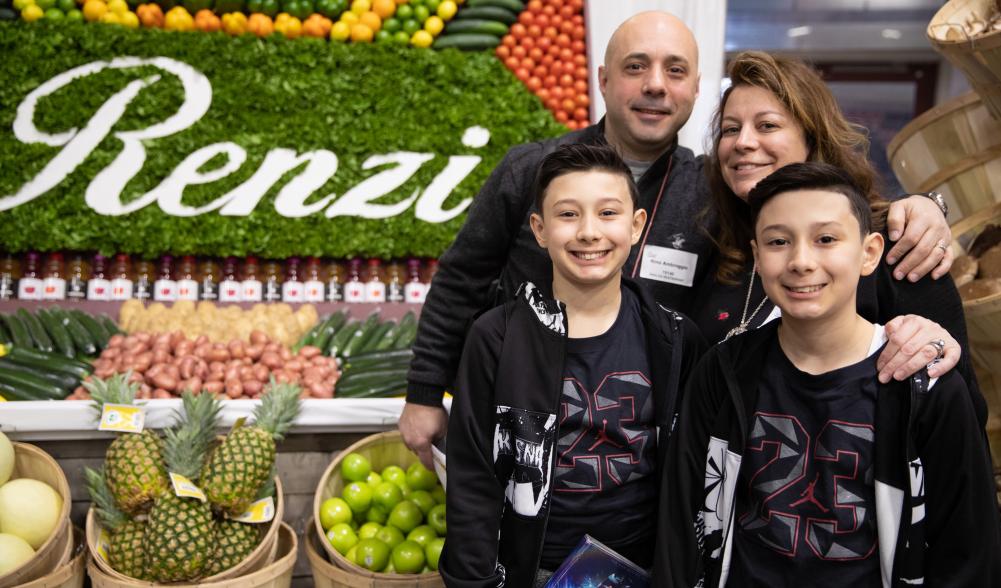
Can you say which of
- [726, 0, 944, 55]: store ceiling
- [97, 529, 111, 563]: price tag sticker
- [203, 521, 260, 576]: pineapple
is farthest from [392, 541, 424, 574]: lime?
[726, 0, 944, 55]: store ceiling

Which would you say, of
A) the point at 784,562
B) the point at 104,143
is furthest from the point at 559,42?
the point at 784,562

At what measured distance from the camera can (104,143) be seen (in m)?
4.40

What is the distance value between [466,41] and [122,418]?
3059mm

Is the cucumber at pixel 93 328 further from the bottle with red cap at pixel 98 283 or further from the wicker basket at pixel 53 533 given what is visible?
the wicker basket at pixel 53 533

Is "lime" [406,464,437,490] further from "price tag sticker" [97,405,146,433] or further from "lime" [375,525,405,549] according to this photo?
"price tag sticker" [97,405,146,433]

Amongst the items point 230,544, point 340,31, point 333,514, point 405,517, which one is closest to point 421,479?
point 405,517

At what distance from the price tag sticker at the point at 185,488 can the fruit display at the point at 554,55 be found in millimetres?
3247

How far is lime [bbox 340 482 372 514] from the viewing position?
2639mm

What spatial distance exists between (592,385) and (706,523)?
Result: 0.36 metres

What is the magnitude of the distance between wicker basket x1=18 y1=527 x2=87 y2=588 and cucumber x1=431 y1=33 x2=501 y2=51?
337 cm

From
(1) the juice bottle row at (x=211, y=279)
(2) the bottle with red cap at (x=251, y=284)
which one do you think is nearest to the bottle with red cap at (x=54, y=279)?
(1) the juice bottle row at (x=211, y=279)

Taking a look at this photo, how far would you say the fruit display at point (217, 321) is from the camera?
3.97m

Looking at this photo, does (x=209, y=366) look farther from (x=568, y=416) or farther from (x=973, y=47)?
(x=973, y=47)

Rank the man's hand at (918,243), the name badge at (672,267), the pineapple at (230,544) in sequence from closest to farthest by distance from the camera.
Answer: the man's hand at (918,243) < the name badge at (672,267) < the pineapple at (230,544)
